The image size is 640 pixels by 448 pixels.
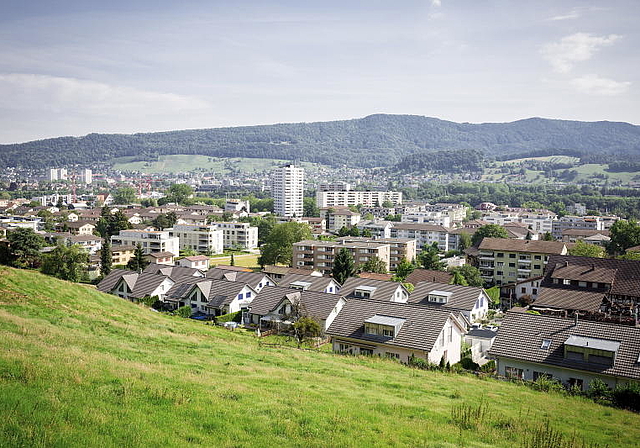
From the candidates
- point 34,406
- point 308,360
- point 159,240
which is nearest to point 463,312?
point 308,360

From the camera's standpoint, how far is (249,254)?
2884 inches

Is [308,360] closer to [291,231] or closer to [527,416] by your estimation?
[527,416]

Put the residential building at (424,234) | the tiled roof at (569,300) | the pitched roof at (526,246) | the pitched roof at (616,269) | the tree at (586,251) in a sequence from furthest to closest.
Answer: the residential building at (424,234)
the tree at (586,251)
the pitched roof at (526,246)
the pitched roof at (616,269)
the tiled roof at (569,300)

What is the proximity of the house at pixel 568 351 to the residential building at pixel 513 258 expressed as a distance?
31420mm

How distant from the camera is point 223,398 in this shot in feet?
33.6

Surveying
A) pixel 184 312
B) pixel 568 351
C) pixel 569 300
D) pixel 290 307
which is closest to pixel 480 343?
pixel 568 351

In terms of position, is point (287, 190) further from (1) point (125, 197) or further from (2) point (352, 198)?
(1) point (125, 197)

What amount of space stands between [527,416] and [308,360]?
7.59m

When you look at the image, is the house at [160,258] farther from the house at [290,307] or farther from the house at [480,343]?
the house at [480,343]

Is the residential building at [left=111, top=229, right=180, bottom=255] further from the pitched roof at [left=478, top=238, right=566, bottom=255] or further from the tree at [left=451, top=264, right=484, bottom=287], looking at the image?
the pitched roof at [left=478, top=238, right=566, bottom=255]

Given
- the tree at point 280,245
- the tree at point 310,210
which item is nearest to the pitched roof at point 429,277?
the tree at point 280,245

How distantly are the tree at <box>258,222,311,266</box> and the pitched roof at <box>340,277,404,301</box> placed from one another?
21.9 m

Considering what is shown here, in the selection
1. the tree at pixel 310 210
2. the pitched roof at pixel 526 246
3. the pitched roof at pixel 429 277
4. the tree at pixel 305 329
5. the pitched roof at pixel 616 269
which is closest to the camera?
the tree at pixel 305 329

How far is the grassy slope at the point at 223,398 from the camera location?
26.4 ft
